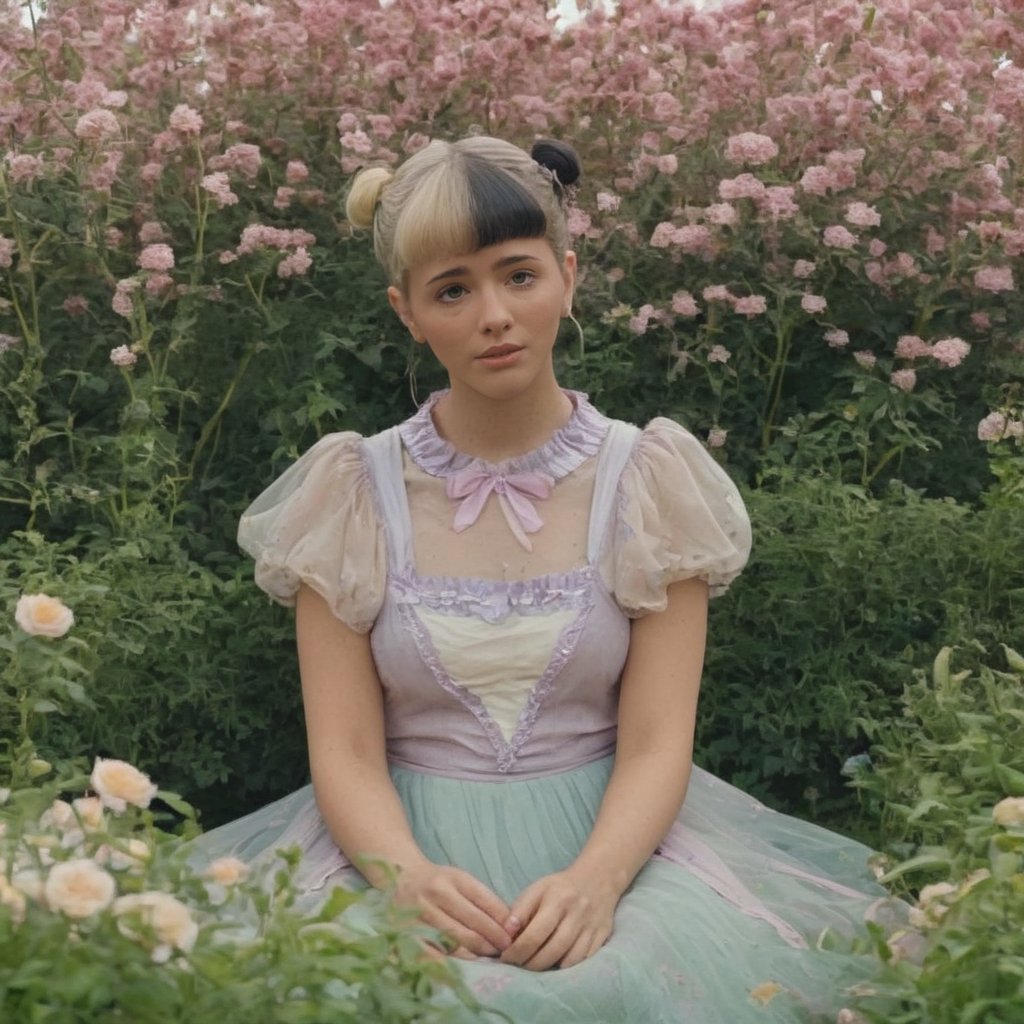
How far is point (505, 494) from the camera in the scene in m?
2.93

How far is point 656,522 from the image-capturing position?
2.89 m

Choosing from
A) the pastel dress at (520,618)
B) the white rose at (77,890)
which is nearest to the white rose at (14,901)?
the white rose at (77,890)

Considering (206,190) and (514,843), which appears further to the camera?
(206,190)

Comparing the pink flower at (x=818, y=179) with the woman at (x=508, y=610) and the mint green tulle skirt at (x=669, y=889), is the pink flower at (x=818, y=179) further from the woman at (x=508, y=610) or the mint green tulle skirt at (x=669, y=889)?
the mint green tulle skirt at (x=669, y=889)

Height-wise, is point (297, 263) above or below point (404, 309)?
above

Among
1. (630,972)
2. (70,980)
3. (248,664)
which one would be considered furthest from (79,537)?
(70,980)

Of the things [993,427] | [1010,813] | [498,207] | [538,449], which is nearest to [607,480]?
[538,449]

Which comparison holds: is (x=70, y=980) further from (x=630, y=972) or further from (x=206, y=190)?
(x=206, y=190)

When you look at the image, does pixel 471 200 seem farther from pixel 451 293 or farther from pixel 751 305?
pixel 751 305

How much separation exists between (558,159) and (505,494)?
50cm

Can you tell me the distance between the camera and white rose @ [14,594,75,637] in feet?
8.12

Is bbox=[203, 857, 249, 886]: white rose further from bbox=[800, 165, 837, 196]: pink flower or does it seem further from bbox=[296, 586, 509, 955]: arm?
bbox=[800, 165, 837, 196]: pink flower

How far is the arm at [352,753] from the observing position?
2692mm

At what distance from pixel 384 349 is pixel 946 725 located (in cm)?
157
